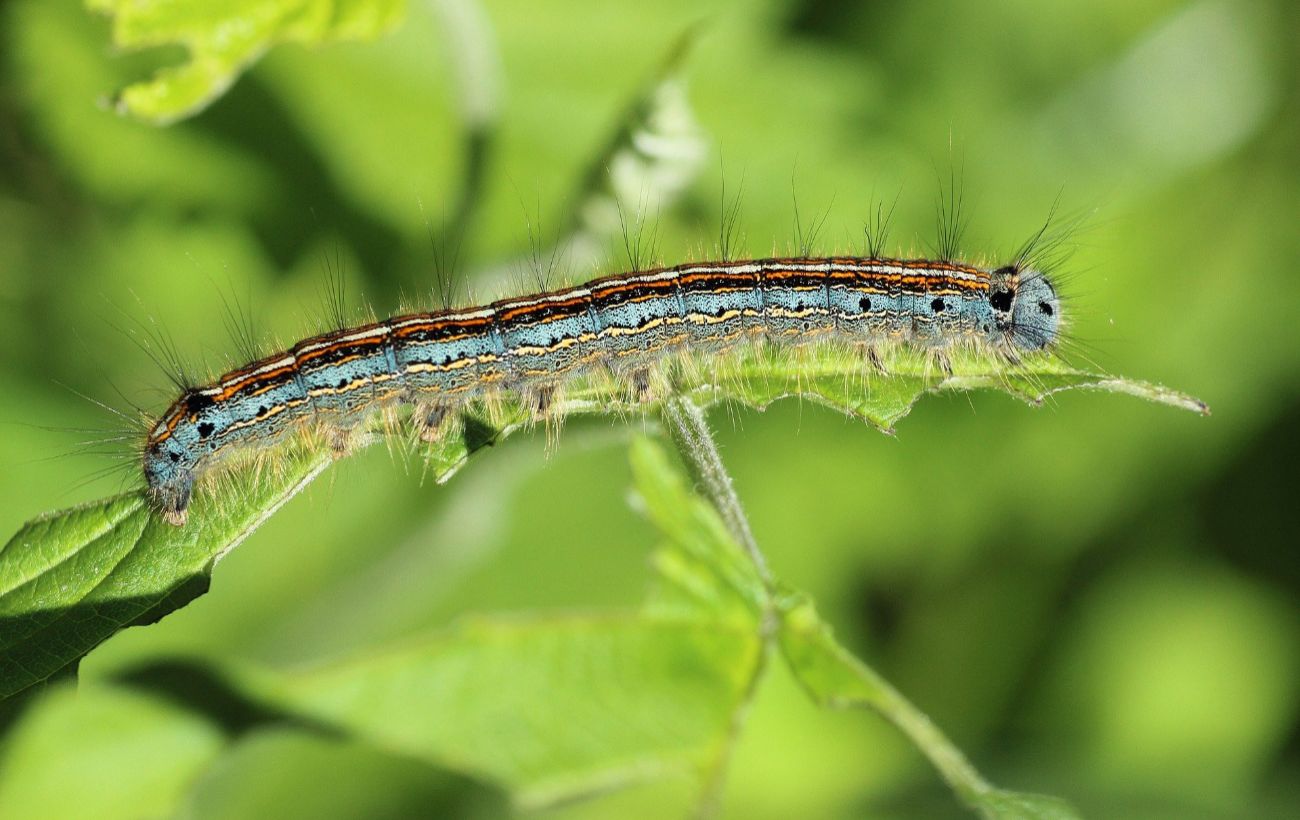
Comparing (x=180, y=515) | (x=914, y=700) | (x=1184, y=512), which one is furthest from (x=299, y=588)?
(x=1184, y=512)

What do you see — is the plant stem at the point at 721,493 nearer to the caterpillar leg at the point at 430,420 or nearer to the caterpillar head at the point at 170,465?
the caterpillar leg at the point at 430,420

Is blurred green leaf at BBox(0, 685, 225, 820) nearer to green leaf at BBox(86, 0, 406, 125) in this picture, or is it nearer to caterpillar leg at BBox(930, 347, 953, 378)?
green leaf at BBox(86, 0, 406, 125)

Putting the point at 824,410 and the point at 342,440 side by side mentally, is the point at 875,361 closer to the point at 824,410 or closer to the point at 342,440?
the point at 342,440

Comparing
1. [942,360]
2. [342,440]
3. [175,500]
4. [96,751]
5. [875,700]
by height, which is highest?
[942,360]

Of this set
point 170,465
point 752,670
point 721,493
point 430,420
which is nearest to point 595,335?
point 430,420

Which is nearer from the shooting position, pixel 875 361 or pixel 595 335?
pixel 875 361
